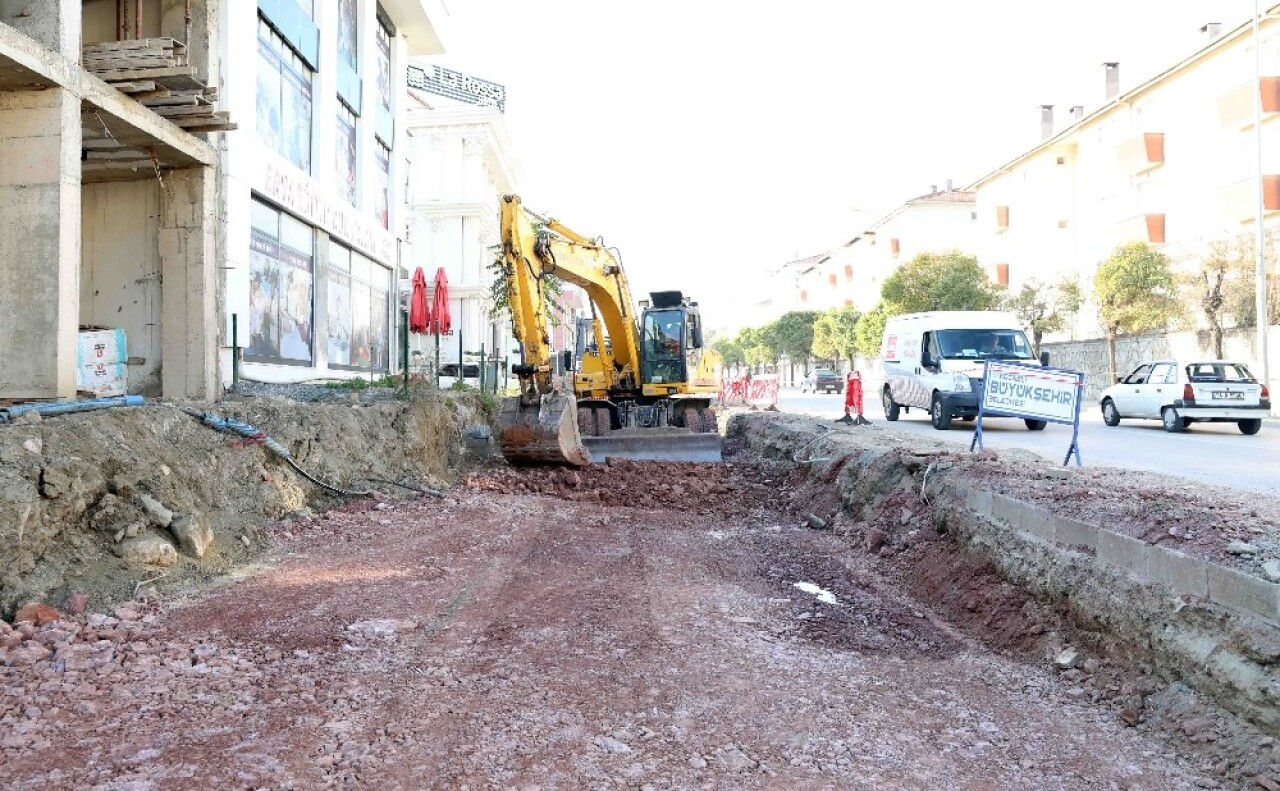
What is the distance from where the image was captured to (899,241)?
63.6m

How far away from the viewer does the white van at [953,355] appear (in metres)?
17.6

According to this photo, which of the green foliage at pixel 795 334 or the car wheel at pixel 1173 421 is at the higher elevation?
the green foliage at pixel 795 334

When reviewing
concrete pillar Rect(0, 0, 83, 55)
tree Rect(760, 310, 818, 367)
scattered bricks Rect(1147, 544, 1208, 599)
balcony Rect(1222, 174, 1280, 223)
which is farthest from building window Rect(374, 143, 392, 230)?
tree Rect(760, 310, 818, 367)

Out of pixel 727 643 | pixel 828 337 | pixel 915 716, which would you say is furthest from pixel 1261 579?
pixel 828 337

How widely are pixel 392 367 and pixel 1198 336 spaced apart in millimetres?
25705

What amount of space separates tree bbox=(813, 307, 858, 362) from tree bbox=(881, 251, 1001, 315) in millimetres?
12982

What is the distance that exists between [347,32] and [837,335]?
151 feet

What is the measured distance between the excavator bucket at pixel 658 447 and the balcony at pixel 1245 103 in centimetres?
2369

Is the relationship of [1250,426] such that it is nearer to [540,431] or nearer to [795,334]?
[540,431]

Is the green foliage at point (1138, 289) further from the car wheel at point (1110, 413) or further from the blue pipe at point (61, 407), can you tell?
the blue pipe at point (61, 407)

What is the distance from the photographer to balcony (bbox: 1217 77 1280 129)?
87.2 ft

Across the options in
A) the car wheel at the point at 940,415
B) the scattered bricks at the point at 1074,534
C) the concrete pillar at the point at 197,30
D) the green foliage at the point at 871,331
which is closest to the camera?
the scattered bricks at the point at 1074,534

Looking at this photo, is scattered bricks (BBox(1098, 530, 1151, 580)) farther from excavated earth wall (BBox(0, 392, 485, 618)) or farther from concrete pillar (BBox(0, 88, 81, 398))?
concrete pillar (BBox(0, 88, 81, 398))

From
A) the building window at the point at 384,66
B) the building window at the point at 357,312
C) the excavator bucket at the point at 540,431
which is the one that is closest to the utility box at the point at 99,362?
the excavator bucket at the point at 540,431
